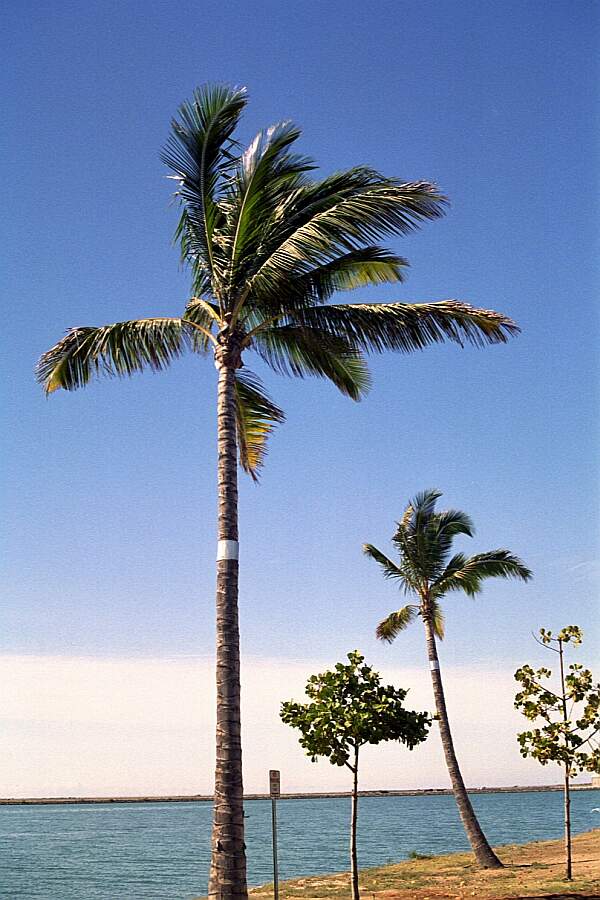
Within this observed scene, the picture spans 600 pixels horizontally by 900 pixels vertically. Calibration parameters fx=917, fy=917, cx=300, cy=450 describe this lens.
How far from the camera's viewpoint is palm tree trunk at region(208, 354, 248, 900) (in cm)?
1112

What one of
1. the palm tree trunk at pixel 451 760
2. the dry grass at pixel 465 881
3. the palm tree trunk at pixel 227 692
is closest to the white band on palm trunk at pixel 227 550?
the palm tree trunk at pixel 227 692

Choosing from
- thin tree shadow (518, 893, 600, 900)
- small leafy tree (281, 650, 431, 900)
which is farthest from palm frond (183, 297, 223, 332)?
thin tree shadow (518, 893, 600, 900)

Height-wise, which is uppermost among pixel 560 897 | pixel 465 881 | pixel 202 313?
pixel 202 313

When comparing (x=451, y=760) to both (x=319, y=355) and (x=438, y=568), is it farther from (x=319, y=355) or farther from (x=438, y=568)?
(x=319, y=355)

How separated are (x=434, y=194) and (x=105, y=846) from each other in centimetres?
6886

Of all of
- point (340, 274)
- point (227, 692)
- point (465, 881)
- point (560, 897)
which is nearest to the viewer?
point (227, 692)

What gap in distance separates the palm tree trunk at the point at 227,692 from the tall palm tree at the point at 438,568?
1439cm

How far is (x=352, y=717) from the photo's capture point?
17828mm

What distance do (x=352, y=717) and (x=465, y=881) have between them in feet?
23.4

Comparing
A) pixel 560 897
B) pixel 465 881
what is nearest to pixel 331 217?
pixel 560 897

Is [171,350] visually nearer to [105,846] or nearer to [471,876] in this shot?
[471,876]

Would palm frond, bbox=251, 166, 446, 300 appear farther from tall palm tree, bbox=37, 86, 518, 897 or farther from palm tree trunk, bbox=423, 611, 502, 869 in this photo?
palm tree trunk, bbox=423, 611, 502, 869

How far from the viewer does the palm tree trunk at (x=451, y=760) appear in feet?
83.3

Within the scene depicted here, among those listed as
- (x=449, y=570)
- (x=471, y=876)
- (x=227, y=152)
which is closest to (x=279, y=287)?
(x=227, y=152)
